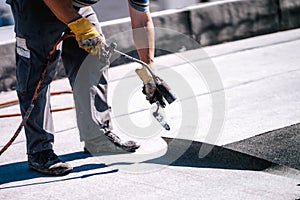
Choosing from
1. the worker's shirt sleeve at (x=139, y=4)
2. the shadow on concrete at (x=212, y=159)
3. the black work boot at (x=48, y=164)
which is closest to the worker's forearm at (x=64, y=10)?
the worker's shirt sleeve at (x=139, y=4)

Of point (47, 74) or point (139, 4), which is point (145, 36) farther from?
point (47, 74)

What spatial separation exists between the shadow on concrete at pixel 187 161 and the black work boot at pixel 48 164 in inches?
1.9

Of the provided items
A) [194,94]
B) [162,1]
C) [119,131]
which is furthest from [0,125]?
[162,1]

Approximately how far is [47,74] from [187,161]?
1.12 meters

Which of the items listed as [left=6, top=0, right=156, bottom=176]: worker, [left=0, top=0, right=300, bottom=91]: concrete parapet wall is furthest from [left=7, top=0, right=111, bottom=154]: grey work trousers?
[left=0, top=0, right=300, bottom=91]: concrete parapet wall

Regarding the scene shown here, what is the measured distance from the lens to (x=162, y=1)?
9.54 m

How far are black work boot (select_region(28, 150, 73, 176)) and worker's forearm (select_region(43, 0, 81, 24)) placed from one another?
97cm

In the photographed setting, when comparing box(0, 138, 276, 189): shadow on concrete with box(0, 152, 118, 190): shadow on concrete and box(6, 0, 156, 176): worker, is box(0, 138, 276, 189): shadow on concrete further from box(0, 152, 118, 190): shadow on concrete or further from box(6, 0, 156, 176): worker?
box(6, 0, 156, 176): worker

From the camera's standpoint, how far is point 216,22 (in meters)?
8.98

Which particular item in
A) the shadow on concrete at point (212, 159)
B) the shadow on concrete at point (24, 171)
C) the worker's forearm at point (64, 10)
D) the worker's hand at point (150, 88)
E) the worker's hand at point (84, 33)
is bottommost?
the shadow on concrete at point (212, 159)

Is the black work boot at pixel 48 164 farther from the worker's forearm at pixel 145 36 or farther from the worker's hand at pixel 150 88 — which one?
the worker's forearm at pixel 145 36

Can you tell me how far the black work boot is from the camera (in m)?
4.72

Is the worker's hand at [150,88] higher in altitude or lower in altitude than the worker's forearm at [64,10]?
lower

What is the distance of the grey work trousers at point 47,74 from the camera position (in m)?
4.67
